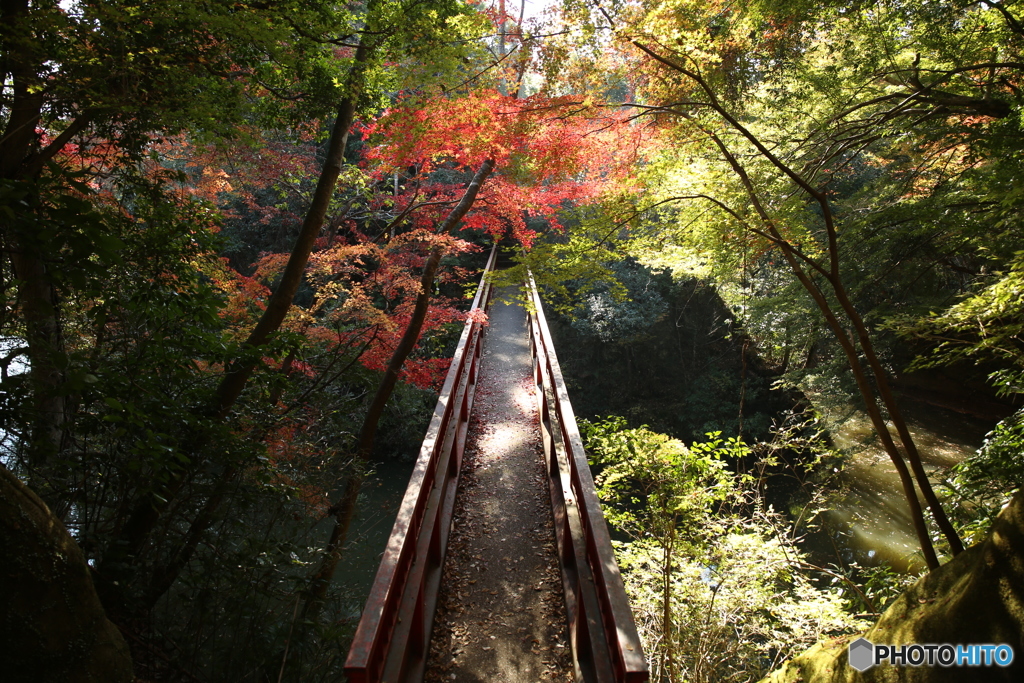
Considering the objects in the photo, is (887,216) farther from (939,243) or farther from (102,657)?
(102,657)

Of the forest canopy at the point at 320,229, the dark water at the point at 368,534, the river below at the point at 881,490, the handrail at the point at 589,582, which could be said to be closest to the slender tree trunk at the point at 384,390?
the forest canopy at the point at 320,229

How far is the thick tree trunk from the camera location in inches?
84.0

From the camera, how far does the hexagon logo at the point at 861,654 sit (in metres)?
2.75

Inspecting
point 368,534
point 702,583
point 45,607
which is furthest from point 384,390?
point 45,607

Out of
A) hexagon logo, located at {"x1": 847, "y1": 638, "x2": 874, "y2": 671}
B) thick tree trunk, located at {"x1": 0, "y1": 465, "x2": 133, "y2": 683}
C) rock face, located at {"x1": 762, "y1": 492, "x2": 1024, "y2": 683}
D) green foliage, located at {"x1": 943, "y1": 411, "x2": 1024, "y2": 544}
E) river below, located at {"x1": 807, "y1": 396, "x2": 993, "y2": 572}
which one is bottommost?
thick tree trunk, located at {"x1": 0, "y1": 465, "x2": 133, "y2": 683}

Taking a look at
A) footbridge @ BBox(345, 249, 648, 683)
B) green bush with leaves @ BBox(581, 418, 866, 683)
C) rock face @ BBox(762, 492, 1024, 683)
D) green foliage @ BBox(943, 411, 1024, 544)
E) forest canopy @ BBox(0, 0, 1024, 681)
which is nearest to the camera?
rock face @ BBox(762, 492, 1024, 683)

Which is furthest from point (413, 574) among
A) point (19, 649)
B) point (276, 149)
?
point (276, 149)

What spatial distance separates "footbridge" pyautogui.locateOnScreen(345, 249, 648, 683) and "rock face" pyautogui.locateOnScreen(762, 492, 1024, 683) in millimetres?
1374

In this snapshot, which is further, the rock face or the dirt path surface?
the dirt path surface

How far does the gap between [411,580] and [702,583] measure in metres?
3.62

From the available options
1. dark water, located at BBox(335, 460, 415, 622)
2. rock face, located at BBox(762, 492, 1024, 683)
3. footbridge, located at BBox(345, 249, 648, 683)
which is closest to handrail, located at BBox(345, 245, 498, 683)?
footbridge, located at BBox(345, 249, 648, 683)

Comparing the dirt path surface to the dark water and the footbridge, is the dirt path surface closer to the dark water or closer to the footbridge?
the footbridge

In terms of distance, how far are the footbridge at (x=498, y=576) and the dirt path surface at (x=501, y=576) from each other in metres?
0.01

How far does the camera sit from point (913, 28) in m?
5.00
